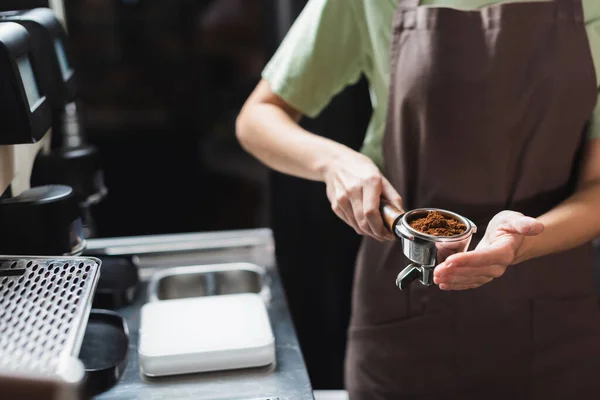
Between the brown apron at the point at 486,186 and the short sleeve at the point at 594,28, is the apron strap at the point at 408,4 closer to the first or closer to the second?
the brown apron at the point at 486,186

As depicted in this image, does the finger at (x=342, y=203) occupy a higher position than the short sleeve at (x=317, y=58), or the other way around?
the short sleeve at (x=317, y=58)

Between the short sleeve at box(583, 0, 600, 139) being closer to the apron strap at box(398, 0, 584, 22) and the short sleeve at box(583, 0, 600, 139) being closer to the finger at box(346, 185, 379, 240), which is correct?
the apron strap at box(398, 0, 584, 22)

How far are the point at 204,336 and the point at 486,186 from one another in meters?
0.48

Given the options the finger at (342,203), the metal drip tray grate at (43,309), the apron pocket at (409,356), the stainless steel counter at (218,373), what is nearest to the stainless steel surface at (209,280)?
the stainless steel counter at (218,373)

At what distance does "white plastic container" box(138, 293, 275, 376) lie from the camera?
93 cm

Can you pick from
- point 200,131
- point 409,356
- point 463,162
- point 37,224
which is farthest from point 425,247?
point 200,131

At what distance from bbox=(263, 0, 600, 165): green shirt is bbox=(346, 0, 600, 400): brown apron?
3cm

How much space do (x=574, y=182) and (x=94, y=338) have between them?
0.79m

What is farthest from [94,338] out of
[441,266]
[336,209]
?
[441,266]

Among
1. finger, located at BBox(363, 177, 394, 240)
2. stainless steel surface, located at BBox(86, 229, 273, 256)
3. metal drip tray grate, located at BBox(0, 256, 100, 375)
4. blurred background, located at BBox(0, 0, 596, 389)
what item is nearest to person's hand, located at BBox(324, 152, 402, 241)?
finger, located at BBox(363, 177, 394, 240)

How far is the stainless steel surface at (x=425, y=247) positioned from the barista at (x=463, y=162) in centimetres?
9

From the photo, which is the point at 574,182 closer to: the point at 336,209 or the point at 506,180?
the point at 506,180

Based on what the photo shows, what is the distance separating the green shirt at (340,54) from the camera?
1.04 m

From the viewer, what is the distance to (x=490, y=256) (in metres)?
0.81
